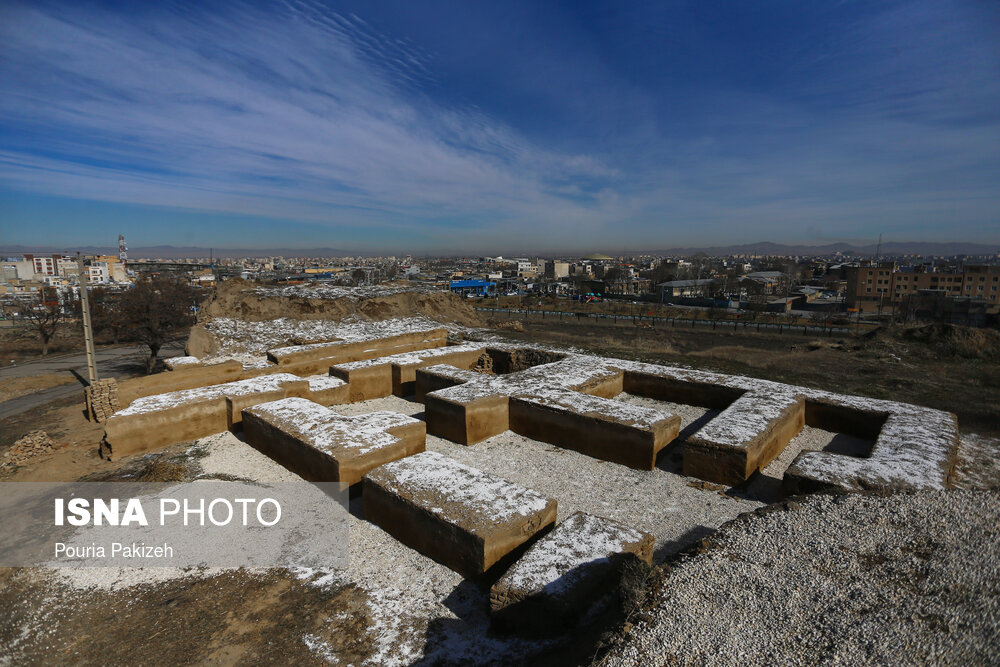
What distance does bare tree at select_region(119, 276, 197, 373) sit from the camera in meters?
16.0

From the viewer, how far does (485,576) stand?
434 cm

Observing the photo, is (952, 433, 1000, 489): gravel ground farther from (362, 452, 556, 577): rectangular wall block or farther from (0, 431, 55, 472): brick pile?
(0, 431, 55, 472): brick pile

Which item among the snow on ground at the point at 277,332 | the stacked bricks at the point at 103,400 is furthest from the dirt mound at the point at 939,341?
the stacked bricks at the point at 103,400

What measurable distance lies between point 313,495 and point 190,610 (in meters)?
2.09

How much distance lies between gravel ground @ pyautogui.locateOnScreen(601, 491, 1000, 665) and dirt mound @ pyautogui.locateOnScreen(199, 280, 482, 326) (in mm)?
17918

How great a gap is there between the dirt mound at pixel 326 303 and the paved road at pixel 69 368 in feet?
13.8

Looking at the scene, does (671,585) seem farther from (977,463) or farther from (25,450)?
(25,450)

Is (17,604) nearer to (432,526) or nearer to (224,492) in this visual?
(224,492)

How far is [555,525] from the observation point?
511cm

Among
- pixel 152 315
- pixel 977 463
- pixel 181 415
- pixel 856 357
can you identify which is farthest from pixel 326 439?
pixel 856 357

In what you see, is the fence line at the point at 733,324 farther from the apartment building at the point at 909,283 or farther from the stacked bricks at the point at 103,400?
the apartment building at the point at 909,283

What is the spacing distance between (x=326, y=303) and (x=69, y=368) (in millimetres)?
9872

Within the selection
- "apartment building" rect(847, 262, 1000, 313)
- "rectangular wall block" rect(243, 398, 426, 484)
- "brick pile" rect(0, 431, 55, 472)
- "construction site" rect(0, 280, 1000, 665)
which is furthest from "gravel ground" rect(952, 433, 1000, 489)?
"apartment building" rect(847, 262, 1000, 313)

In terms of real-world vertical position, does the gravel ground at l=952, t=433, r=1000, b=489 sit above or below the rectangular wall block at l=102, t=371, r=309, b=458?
below
